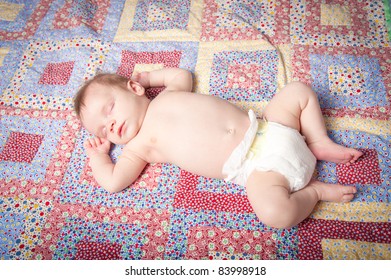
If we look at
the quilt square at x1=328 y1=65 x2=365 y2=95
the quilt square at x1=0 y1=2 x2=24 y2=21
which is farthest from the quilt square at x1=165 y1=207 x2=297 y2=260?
the quilt square at x1=0 y1=2 x2=24 y2=21

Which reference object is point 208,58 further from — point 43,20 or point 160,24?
point 43,20

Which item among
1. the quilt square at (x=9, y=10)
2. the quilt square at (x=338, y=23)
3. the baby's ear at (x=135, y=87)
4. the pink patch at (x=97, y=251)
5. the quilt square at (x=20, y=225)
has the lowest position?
the quilt square at (x=20, y=225)

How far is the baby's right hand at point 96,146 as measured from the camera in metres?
1.31

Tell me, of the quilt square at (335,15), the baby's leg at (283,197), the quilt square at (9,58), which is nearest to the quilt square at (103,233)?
the baby's leg at (283,197)

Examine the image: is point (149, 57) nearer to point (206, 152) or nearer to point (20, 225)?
point (206, 152)

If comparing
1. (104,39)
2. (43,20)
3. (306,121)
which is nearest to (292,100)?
(306,121)

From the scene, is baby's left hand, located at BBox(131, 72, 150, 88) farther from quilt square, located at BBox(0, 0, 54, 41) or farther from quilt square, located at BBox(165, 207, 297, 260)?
quilt square, located at BBox(0, 0, 54, 41)

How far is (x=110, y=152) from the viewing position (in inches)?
52.8

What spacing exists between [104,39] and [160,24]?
27 cm

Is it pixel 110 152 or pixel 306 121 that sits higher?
pixel 306 121

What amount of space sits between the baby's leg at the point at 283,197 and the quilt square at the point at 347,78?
332 millimetres

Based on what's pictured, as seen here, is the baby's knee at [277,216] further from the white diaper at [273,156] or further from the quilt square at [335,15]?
the quilt square at [335,15]
